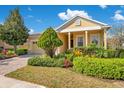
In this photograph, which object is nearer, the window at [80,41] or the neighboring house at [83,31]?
the neighboring house at [83,31]

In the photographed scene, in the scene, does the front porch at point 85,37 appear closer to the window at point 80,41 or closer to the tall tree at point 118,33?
the window at point 80,41

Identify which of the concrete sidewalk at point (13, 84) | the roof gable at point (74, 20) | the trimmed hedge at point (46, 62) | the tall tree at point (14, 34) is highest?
the roof gable at point (74, 20)

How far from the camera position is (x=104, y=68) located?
10461 mm

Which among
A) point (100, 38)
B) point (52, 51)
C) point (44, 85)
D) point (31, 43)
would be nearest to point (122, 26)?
point (100, 38)

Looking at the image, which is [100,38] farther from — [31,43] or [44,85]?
[44,85]

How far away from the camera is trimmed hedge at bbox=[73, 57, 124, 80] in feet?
33.1

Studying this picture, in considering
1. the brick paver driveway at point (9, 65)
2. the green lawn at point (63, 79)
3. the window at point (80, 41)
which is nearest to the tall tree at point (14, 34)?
the window at point (80, 41)

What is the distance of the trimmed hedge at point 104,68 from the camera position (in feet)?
33.1

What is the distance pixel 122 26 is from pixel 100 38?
9484 millimetres

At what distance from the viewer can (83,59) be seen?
459 inches

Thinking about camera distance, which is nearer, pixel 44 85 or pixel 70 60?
pixel 44 85

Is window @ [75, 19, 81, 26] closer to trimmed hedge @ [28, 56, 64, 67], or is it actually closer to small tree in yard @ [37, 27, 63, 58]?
small tree in yard @ [37, 27, 63, 58]

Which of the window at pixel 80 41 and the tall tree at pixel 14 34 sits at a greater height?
the tall tree at pixel 14 34
